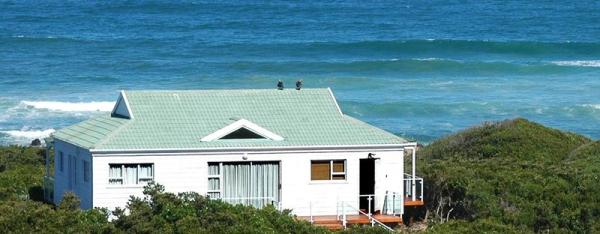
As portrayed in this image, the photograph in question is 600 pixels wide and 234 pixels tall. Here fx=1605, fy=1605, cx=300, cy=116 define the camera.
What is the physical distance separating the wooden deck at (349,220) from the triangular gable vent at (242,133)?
174 centimetres

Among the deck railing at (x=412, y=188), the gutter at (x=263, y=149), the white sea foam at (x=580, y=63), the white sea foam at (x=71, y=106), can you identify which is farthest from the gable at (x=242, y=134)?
the white sea foam at (x=580, y=63)

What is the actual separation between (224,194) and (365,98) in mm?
42659

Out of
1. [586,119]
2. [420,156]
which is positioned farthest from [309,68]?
[420,156]

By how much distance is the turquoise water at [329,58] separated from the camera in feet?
228

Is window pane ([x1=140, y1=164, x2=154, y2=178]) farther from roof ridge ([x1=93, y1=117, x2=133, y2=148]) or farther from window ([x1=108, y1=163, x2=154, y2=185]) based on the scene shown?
roof ridge ([x1=93, y1=117, x2=133, y2=148])

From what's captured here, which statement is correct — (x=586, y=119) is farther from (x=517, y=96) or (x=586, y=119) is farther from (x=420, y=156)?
(x=420, y=156)

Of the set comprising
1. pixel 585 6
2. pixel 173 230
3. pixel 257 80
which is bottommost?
pixel 173 230

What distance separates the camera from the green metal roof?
101 ft

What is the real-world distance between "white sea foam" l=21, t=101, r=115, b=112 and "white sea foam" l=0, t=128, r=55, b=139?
6169 millimetres

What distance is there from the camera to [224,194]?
3114cm

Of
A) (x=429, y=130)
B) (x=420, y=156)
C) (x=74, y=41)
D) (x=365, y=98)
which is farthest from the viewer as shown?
(x=74, y=41)

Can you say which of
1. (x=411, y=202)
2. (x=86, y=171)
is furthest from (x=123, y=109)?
(x=411, y=202)

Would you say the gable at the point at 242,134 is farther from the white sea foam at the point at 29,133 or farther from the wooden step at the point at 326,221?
the white sea foam at the point at 29,133

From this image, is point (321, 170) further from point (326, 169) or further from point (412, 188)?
point (412, 188)
